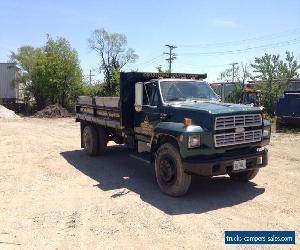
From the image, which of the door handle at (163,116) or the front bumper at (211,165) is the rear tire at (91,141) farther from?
the front bumper at (211,165)

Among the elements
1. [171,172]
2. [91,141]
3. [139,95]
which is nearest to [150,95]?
[139,95]

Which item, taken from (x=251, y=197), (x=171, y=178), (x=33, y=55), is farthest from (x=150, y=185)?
(x=33, y=55)

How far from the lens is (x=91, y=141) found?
12.0 meters

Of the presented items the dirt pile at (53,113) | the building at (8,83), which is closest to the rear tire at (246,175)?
the dirt pile at (53,113)

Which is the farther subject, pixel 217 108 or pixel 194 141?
pixel 217 108

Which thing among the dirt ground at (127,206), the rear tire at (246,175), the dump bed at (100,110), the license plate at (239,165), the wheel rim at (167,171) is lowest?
the dirt ground at (127,206)

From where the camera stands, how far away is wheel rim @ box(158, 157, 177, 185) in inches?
301

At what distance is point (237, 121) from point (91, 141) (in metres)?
5.77

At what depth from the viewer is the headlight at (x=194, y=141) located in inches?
279

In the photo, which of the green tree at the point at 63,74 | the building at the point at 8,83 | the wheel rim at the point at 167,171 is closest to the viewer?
the wheel rim at the point at 167,171

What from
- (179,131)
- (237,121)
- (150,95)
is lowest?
(179,131)

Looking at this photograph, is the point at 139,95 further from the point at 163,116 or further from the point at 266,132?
the point at 266,132

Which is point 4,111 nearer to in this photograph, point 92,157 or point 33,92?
point 33,92

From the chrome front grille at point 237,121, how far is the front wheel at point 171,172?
3.29 feet
